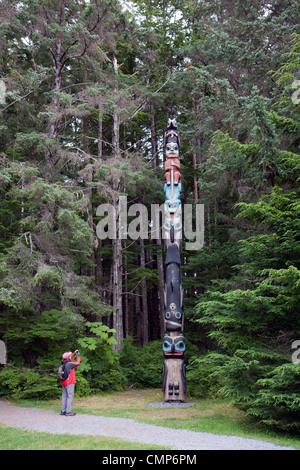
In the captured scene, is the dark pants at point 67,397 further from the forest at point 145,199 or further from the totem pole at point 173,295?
the totem pole at point 173,295

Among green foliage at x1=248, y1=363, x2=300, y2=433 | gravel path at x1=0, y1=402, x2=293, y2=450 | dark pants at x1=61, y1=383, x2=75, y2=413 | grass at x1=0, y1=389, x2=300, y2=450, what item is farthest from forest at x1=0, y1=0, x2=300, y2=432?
dark pants at x1=61, y1=383, x2=75, y2=413

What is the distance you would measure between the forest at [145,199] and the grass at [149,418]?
49 centimetres

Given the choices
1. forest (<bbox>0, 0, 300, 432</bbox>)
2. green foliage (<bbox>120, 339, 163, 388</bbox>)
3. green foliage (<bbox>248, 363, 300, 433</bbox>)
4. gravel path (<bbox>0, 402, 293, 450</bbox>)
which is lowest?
green foliage (<bbox>120, 339, 163, 388</bbox>)

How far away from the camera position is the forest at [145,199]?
7.94 m

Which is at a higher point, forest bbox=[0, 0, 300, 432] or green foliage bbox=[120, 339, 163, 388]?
forest bbox=[0, 0, 300, 432]

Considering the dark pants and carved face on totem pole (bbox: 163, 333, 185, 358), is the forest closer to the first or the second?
carved face on totem pole (bbox: 163, 333, 185, 358)

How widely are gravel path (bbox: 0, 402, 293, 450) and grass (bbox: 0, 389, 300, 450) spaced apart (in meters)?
0.38

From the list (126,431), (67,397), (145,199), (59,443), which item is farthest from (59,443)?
(145,199)

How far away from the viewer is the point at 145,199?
20.5 meters

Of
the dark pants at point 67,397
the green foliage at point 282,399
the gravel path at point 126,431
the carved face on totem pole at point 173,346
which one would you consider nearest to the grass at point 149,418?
the green foliage at point 282,399

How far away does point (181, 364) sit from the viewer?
441 inches

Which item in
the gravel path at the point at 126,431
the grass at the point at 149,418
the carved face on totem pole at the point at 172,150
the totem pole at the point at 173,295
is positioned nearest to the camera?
the gravel path at the point at 126,431

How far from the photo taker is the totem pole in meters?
11.1
